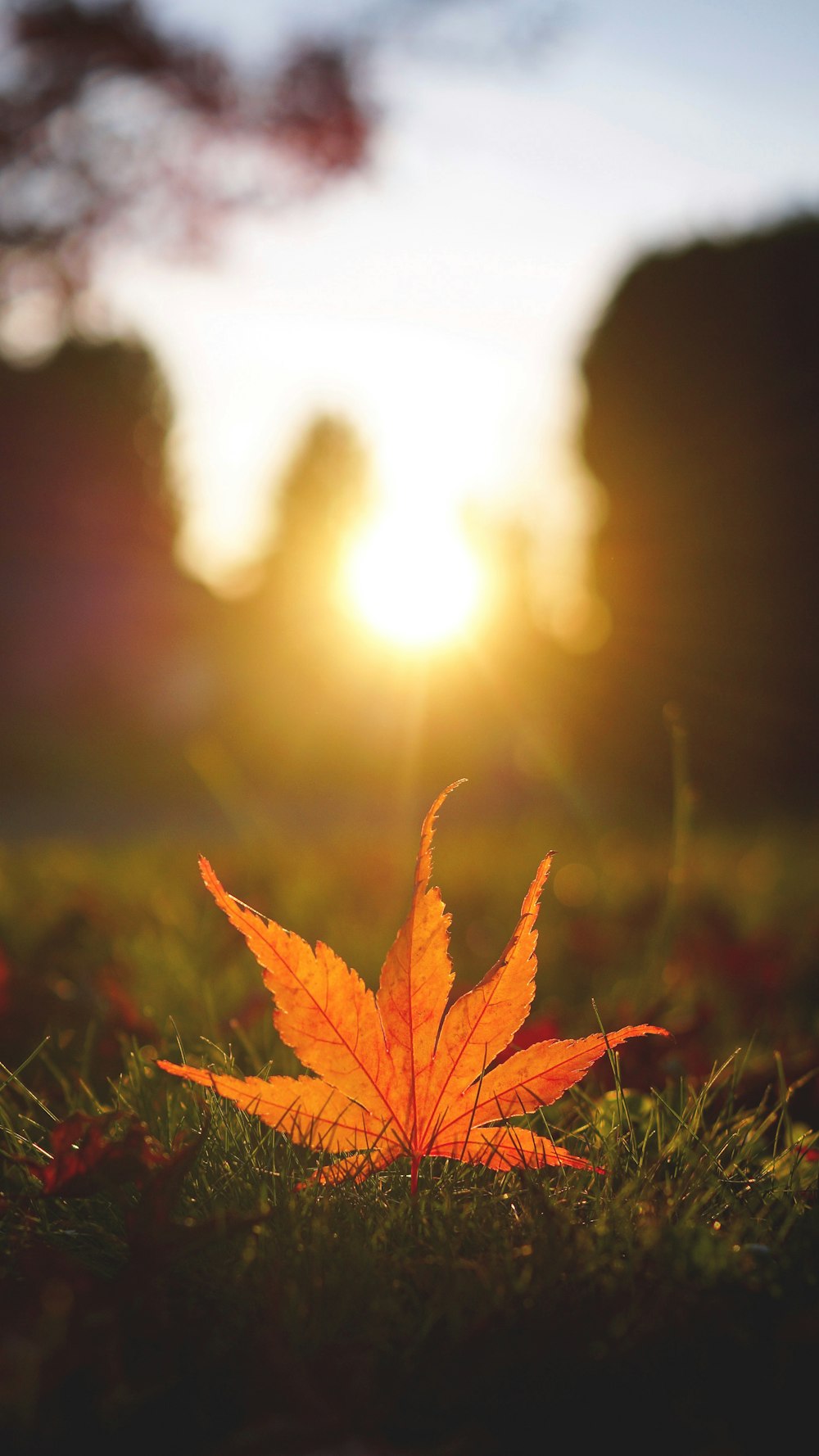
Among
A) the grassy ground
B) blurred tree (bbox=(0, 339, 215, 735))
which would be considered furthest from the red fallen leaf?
blurred tree (bbox=(0, 339, 215, 735))

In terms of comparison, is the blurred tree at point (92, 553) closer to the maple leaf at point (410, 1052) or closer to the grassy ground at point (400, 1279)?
the grassy ground at point (400, 1279)

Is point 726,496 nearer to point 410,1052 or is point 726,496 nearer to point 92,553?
point 410,1052

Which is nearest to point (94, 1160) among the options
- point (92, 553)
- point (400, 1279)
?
point (400, 1279)

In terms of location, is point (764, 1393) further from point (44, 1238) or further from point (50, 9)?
point (50, 9)

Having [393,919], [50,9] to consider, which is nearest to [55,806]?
[50,9]

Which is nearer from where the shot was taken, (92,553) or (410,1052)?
(410,1052)

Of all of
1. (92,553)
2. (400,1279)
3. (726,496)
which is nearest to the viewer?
(400,1279)

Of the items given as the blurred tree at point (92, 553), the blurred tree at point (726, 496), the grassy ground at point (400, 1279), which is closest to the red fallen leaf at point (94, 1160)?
the grassy ground at point (400, 1279)
